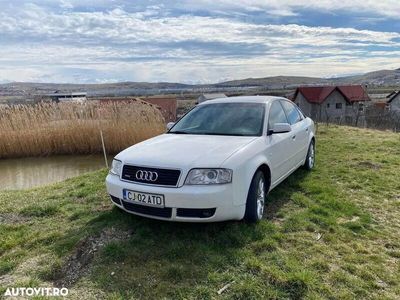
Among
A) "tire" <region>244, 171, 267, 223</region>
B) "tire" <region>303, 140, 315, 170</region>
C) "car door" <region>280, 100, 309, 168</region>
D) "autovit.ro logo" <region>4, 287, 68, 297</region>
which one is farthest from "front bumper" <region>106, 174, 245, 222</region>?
"tire" <region>303, 140, 315, 170</region>

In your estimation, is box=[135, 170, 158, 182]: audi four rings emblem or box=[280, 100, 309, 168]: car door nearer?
box=[135, 170, 158, 182]: audi four rings emblem

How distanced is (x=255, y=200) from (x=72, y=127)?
9.63 metres

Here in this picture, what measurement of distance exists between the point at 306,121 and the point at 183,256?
3851 mm

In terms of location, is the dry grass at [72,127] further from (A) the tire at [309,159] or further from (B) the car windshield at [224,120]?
(B) the car windshield at [224,120]

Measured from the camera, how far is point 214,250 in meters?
3.15

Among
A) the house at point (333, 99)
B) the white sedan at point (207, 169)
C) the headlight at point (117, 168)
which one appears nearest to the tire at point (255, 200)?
the white sedan at point (207, 169)

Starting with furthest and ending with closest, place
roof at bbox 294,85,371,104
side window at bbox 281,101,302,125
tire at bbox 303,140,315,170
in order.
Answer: roof at bbox 294,85,371,104 < tire at bbox 303,140,315,170 < side window at bbox 281,101,302,125

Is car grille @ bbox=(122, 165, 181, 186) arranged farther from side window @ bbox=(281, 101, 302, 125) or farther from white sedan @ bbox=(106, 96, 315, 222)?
side window @ bbox=(281, 101, 302, 125)

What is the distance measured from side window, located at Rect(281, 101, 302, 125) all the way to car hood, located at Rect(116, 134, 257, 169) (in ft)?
4.95

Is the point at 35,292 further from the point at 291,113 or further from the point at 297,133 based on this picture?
the point at 291,113

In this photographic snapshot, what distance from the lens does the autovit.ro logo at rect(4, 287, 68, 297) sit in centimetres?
260

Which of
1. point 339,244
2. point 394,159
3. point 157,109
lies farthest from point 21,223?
point 157,109

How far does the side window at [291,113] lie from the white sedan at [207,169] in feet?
2.32

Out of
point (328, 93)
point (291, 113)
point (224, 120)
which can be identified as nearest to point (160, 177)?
point (224, 120)
